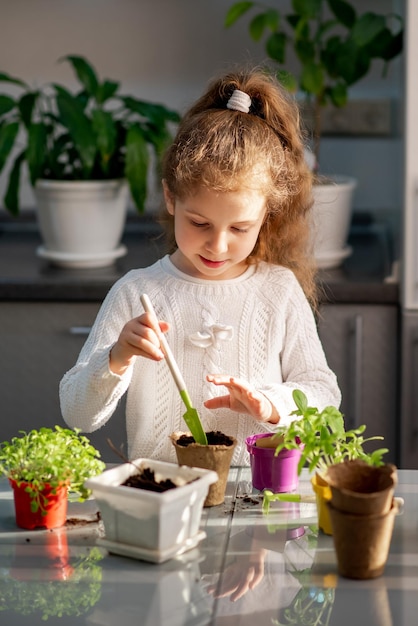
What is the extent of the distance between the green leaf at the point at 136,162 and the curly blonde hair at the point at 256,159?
0.89 m

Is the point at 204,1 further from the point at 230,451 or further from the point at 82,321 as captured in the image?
the point at 230,451

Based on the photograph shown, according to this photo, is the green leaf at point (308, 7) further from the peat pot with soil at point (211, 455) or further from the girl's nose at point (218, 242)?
the peat pot with soil at point (211, 455)

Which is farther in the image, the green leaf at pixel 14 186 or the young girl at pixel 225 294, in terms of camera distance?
the green leaf at pixel 14 186

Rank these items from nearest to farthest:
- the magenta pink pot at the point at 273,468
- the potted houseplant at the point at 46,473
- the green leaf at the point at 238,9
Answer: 1. the potted houseplant at the point at 46,473
2. the magenta pink pot at the point at 273,468
3. the green leaf at the point at 238,9

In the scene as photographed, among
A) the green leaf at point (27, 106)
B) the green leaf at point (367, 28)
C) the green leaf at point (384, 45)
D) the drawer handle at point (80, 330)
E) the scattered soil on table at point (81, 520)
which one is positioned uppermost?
the green leaf at point (367, 28)

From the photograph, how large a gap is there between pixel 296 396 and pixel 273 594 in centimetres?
30

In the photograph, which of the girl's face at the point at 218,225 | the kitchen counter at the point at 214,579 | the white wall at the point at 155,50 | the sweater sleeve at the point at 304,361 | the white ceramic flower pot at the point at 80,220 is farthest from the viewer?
the white wall at the point at 155,50

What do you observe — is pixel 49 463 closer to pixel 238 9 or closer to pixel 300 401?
pixel 300 401

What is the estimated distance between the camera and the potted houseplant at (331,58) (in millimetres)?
2725

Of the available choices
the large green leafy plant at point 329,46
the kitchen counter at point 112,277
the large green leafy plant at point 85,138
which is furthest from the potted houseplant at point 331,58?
the large green leafy plant at point 85,138

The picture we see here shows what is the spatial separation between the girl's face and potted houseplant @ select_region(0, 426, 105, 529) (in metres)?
0.38

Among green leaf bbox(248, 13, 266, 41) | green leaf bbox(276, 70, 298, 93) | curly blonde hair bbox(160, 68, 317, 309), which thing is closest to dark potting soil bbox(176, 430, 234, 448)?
curly blonde hair bbox(160, 68, 317, 309)

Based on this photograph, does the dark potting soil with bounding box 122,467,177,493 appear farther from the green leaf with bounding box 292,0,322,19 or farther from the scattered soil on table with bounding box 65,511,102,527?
the green leaf with bounding box 292,0,322,19

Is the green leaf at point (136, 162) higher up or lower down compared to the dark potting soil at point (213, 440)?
higher up
